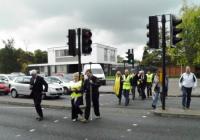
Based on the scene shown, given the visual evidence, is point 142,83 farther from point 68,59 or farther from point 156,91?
point 68,59

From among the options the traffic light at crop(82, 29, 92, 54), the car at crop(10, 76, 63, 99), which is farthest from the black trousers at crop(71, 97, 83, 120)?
the car at crop(10, 76, 63, 99)

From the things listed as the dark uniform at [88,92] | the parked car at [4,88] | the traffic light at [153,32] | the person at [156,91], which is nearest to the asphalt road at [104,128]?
the dark uniform at [88,92]

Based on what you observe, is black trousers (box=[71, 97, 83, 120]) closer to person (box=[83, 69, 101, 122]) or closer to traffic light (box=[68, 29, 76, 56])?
person (box=[83, 69, 101, 122])

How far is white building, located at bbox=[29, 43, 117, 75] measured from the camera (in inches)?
3435

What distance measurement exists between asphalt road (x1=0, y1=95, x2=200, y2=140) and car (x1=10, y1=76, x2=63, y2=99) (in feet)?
33.5

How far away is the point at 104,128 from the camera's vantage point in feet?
41.3

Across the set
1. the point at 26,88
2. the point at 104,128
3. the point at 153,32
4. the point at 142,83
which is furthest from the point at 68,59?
the point at 104,128

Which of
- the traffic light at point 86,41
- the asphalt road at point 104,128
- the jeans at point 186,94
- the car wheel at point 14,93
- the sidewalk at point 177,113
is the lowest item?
the asphalt road at point 104,128

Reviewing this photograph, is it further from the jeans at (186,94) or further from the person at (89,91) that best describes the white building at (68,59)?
the person at (89,91)

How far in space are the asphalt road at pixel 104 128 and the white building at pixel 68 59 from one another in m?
71.1

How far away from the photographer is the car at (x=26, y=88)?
2645 cm

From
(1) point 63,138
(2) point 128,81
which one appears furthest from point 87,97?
(2) point 128,81

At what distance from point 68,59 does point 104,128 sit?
77.9 metres

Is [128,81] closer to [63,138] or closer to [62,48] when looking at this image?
[63,138]
